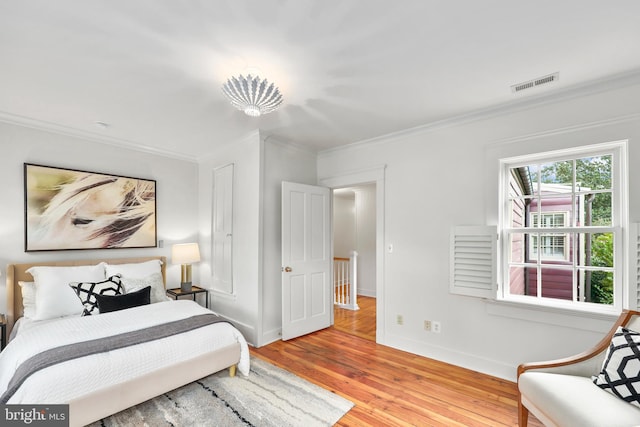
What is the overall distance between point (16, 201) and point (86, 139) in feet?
3.11

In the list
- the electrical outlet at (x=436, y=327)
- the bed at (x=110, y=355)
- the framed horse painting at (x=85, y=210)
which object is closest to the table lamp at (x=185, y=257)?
the framed horse painting at (x=85, y=210)

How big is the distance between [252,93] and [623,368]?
2767 mm

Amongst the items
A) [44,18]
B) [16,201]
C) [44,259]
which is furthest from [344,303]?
[44,18]

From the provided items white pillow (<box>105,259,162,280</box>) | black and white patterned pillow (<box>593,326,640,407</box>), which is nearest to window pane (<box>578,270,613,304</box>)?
black and white patterned pillow (<box>593,326,640,407</box>)

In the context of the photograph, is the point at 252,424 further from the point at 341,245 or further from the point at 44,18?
the point at 341,245

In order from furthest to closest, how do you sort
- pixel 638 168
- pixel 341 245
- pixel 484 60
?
pixel 341 245, pixel 638 168, pixel 484 60

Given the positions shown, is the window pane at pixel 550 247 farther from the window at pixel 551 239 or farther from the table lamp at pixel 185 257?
the table lamp at pixel 185 257

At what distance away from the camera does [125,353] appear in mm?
2064

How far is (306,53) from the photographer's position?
1.90 meters

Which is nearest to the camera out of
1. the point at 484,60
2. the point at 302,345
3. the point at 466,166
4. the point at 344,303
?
the point at 484,60

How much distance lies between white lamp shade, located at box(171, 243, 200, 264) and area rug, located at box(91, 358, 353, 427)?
68.0 inches

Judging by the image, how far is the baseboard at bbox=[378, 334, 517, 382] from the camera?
8.70ft

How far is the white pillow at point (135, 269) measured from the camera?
3.28 metres

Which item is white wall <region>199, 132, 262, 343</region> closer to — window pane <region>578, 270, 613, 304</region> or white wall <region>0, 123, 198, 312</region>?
white wall <region>0, 123, 198, 312</region>
